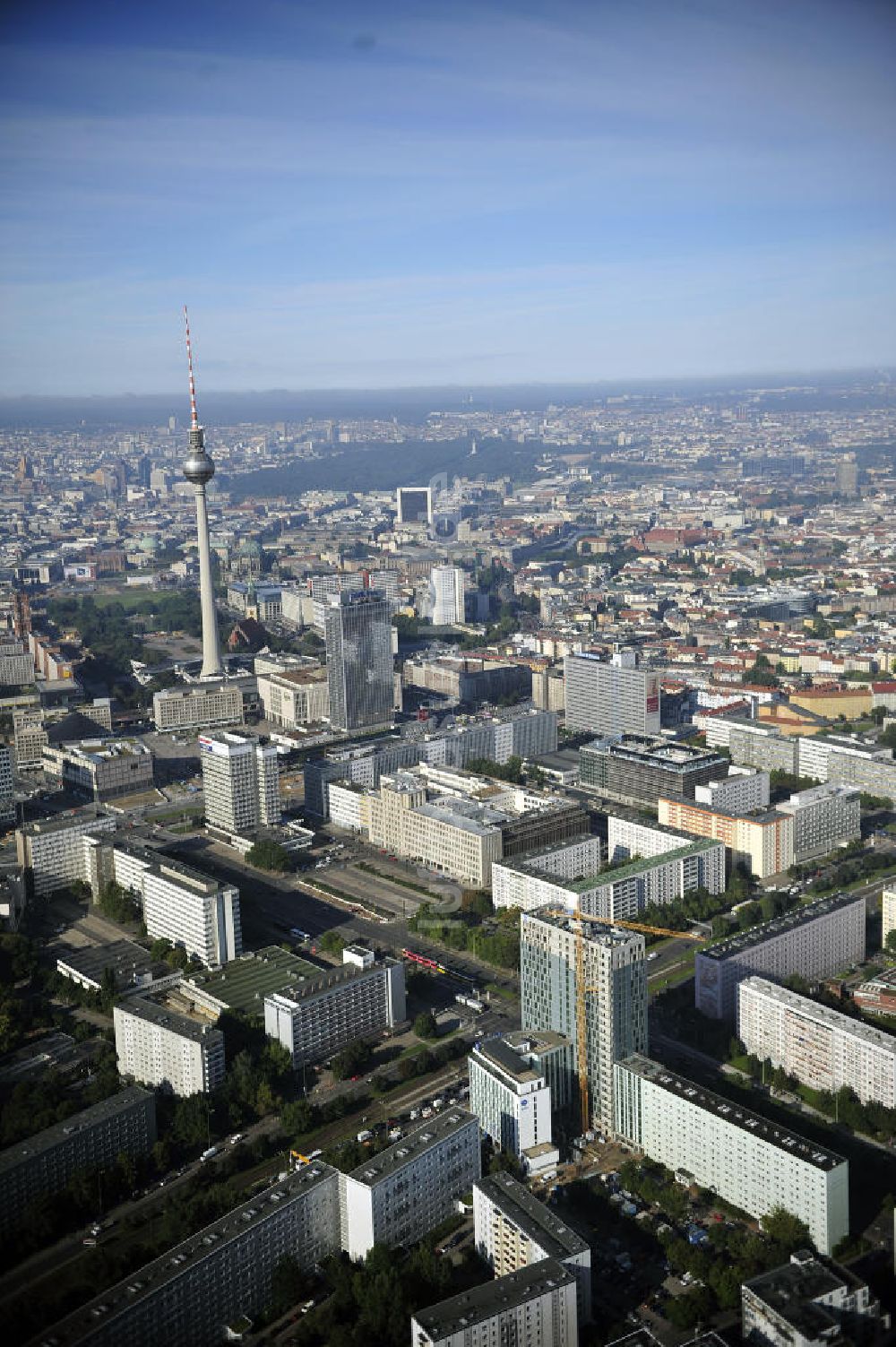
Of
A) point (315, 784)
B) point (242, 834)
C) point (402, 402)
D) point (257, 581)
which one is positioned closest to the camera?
point (242, 834)

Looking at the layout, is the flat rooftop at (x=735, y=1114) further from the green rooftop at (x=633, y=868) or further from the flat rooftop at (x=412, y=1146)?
the green rooftop at (x=633, y=868)

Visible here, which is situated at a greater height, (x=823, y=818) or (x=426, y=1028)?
(x=823, y=818)

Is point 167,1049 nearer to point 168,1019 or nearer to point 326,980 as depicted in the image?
point 168,1019

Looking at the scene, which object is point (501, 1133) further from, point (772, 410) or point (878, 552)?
point (772, 410)

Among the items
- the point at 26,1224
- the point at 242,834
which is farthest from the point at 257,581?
the point at 26,1224

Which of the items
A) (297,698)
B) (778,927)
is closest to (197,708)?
(297,698)

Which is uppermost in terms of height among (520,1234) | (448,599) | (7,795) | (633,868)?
(448,599)

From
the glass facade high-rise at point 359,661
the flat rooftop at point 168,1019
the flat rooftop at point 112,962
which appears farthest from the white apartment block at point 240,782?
the flat rooftop at point 168,1019
